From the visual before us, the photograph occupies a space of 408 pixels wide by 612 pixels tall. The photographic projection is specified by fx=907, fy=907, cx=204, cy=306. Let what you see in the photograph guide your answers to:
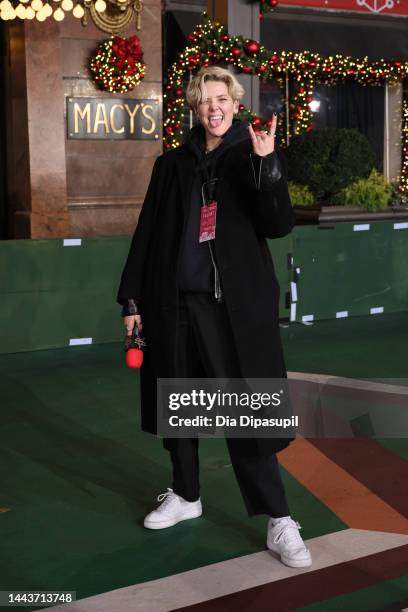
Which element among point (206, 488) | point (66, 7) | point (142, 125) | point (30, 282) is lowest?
point (206, 488)

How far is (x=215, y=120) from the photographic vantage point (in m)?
3.69

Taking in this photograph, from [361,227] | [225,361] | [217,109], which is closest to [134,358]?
[225,361]

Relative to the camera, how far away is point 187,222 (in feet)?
12.3

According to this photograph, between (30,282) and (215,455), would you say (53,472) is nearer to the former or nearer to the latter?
(215,455)

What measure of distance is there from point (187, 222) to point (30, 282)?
4648 mm

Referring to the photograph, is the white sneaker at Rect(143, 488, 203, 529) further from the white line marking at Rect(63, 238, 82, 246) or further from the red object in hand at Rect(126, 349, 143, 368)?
the white line marking at Rect(63, 238, 82, 246)

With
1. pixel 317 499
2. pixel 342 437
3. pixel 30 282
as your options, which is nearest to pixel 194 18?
pixel 30 282

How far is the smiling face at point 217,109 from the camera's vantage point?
365cm

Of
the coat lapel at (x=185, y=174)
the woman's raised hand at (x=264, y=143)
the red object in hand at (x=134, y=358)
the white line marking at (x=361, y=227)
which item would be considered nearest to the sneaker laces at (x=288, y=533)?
the red object in hand at (x=134, y=358)

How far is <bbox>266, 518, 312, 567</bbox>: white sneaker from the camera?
3.75 metres

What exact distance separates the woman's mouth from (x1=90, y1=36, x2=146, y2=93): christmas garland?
293 inches

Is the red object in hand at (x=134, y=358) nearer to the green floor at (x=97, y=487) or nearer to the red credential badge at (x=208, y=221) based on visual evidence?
the red credential badge at (x=208, y=221)

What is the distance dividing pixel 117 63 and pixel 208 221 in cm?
762

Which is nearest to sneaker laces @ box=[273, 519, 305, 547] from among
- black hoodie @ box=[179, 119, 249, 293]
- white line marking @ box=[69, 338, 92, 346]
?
black hoodie @ box=[179, 119, 249, 293]
